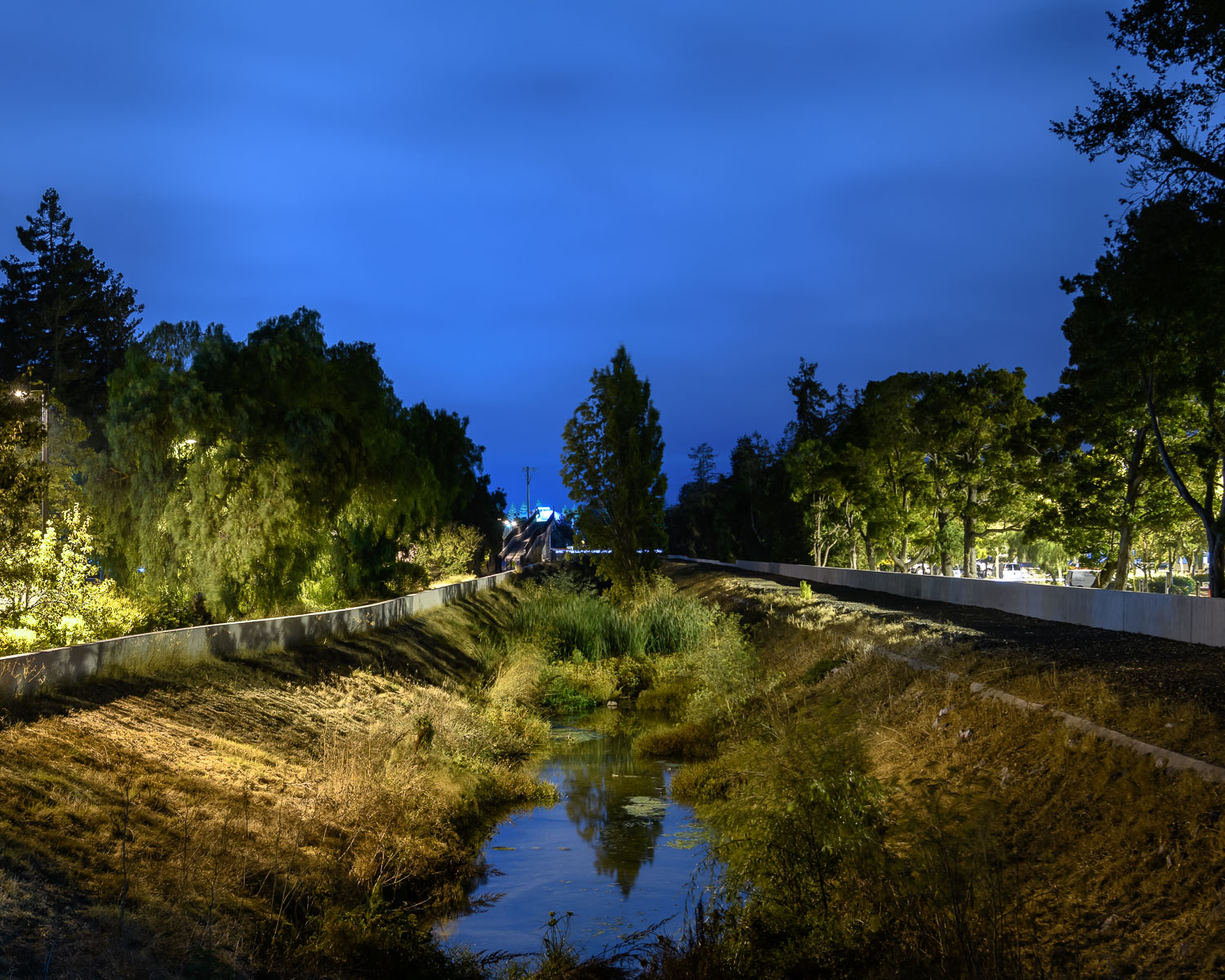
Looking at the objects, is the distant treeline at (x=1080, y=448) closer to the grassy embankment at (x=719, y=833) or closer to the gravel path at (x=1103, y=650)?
the gravel path at (x=1103, y=650)

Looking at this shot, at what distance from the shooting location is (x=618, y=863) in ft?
43.4

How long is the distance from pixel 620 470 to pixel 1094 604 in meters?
17.7

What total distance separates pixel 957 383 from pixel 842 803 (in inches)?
1837

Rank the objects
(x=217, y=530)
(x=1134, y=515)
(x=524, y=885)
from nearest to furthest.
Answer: (x=524, y=885) < (x=217, y=530) < (x=1134, y=515)

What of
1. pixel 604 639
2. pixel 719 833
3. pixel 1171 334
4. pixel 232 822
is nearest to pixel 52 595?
pixel 232 822

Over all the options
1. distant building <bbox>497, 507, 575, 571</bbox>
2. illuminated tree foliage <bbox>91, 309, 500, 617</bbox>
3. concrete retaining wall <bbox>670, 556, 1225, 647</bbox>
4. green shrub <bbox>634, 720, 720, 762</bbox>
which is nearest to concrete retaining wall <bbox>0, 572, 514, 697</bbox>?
illuminated tree foliage <bbox>91, 309, 500, 617</bbox>

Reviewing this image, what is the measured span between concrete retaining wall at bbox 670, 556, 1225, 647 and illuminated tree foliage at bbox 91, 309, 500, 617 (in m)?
17.3

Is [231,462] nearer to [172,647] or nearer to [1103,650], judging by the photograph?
[172,647]

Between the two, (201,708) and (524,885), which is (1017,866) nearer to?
(524,885)

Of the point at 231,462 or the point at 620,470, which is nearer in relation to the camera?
the point at 231,462

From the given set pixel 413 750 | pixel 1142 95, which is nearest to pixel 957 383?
pixel 1142 95

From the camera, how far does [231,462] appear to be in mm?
25016

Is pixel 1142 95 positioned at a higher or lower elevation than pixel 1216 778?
higher

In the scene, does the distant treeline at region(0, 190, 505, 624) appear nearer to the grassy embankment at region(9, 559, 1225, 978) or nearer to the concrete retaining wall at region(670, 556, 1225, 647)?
the grassy embankment at region(9, 559, 1225, 978)
